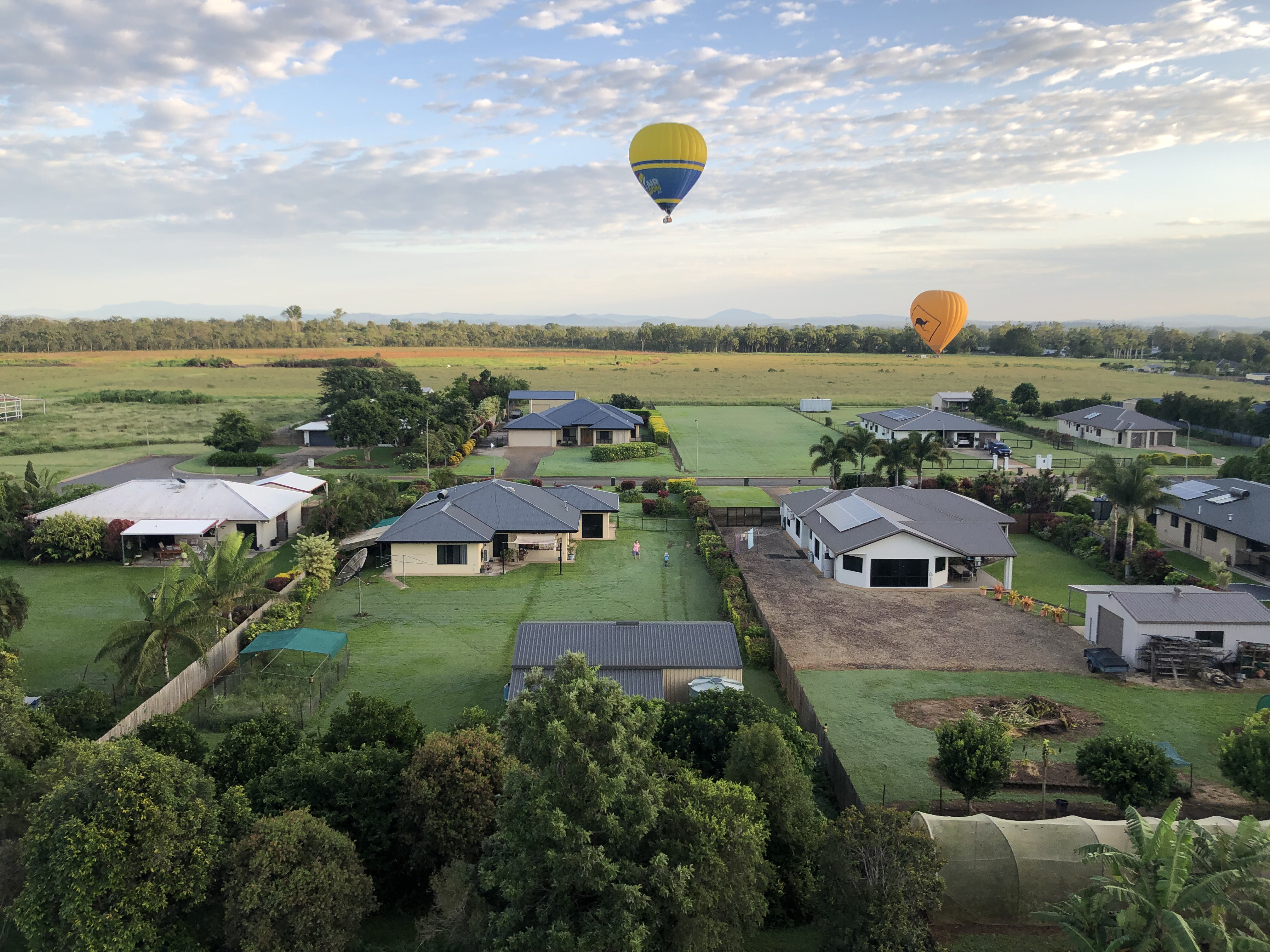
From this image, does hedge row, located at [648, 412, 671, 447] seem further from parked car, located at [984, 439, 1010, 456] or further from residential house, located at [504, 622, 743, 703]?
residential house, located at [504, 622, 743, 703]

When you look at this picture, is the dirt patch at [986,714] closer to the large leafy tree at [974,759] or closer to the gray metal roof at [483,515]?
the large leafy tree at [974,759]

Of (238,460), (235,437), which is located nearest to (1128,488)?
(238,460)

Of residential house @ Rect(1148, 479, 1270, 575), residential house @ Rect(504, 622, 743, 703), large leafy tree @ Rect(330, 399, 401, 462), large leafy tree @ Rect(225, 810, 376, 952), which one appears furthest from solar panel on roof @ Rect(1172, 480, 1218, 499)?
large leafy tree @ Rect(330, 399, 401, 462)

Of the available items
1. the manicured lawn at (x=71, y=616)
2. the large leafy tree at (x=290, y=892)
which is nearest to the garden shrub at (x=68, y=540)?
the manicured lawn at (x=71, y=616)

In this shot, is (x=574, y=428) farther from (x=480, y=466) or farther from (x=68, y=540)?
(x=68, y=540)

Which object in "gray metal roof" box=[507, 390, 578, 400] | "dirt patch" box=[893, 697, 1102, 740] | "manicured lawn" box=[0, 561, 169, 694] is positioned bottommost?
"dirt patch" box=[893, 697, 1102, 740]

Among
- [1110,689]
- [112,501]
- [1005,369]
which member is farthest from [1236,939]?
[1005,369]
